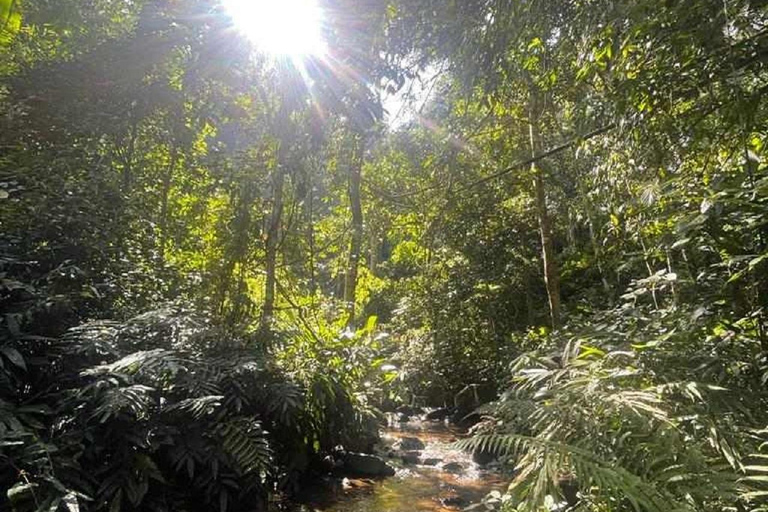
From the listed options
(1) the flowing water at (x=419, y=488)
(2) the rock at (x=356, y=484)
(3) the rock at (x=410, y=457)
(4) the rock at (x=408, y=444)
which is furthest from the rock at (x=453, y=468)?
(2) the rock at (x=356, y=484)

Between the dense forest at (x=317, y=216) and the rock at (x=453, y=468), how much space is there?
38.4 inches

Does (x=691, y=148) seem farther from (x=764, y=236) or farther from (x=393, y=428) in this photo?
(x=393, y=428)

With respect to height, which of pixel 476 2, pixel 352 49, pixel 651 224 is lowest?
pixel 651 224

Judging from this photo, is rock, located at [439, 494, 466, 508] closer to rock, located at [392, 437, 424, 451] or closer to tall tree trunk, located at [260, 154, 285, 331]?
rock, located at [392, 437, 424, 451]

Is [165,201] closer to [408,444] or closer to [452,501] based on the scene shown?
[408,444]

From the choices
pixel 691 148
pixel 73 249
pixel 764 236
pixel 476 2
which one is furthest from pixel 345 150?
pixel 764 236

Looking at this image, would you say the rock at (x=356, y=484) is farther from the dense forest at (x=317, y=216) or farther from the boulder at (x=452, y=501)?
the boulder at (x=452, y=501)

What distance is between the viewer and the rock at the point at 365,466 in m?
5.11

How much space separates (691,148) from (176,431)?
3.40m

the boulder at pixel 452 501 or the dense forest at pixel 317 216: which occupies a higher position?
the dense forest at pixel 317 216

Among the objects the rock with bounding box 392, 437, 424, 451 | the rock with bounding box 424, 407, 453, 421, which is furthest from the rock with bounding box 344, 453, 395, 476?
the rock with bounding box 424, 407, 453, 421

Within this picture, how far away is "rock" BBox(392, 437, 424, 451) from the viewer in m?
6.56

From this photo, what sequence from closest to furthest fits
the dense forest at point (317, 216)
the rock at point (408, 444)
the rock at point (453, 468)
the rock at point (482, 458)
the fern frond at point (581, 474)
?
the fern frond at point (581, 474) → the dense forest at point (317, 216) → the rock at point (453, 468) → the rock at point (482, 458) → the rock at point (408, 444)

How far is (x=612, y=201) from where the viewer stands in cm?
352
